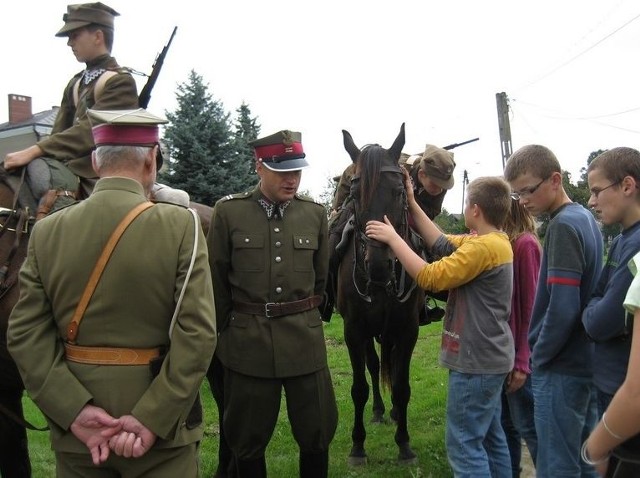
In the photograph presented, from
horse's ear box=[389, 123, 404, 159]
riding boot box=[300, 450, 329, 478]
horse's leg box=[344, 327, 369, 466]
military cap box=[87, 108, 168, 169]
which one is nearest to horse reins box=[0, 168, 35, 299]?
military cap box=[87, 108, 168, 169]

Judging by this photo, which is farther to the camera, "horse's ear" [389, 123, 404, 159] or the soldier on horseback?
"horse's ear" [389, 123, 404, 159]

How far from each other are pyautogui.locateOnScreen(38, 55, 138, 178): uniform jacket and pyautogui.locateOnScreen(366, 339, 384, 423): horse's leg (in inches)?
142

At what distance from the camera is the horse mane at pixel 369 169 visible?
412cm

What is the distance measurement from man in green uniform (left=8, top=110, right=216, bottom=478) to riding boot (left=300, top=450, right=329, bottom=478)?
55.0 inches

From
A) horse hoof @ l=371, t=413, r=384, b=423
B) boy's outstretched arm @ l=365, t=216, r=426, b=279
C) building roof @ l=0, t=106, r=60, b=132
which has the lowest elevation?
horse hoof @ l=371, t=413, r=384, b=423

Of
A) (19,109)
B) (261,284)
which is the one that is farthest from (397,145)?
(19,109)

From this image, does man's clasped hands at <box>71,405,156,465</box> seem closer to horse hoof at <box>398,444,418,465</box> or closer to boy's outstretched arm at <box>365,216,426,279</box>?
boy's outstretched arm at <box>365,216,426,279</box>

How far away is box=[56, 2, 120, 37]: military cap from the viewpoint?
3887 mm

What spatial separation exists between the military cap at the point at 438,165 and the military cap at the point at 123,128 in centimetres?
320

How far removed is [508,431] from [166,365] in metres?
2.92

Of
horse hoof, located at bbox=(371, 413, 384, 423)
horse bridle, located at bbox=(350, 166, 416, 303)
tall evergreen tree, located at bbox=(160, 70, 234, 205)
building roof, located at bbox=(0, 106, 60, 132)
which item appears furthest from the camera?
building roof, located at bbox=(0, 106, 60, 132)

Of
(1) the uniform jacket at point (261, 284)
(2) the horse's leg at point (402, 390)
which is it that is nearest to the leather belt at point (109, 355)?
(1) the uniform jacket at point (261, 284)

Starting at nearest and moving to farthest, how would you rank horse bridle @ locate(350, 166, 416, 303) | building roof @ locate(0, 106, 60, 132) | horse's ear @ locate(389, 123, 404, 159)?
horse bridle @ locate(350, 166, 416, 303) < horse's ear @ locate(389, 123, 404, 159) < building roof @ locate(0, 106, 60, 132)

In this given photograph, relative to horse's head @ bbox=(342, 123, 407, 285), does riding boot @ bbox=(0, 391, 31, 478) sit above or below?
below
